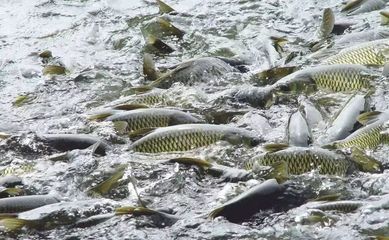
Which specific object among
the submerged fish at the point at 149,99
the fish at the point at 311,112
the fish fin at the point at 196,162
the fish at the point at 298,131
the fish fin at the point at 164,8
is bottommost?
the fish fin at the point at 164,8

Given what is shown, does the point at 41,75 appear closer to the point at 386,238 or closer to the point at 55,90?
the point at 55,90

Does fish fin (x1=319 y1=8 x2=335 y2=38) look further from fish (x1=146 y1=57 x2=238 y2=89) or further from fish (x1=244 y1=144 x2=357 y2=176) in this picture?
fish (x1=244 y1=144 x2=357 y2=176)

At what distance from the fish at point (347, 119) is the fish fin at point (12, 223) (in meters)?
1.89

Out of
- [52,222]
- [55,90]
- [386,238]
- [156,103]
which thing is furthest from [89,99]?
[386,238]

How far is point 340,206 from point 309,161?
1.58 ft

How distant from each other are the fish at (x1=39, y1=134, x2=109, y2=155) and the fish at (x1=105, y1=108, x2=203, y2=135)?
231 millimetres

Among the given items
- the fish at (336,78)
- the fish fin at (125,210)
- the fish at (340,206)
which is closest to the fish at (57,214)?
the fish fin at (125,210)

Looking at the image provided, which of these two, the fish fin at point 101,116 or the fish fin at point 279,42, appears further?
the fish fin at point 279,42

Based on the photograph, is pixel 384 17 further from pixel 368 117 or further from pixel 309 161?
pixel 309 161

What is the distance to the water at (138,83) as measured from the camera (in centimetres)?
378

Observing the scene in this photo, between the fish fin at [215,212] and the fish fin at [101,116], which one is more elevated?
the fish fin at [215,212]

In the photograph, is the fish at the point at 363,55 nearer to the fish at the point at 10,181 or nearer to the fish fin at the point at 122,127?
the fish fin at the point at 122,127

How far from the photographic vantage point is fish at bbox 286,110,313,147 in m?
4.38

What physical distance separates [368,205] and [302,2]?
4366mm
